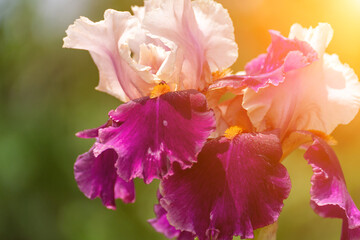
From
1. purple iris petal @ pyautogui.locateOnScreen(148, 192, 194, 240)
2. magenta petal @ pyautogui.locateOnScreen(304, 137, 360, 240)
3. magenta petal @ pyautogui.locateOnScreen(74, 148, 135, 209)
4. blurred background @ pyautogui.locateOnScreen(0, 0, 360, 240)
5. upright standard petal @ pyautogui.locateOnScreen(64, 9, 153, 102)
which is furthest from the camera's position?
Answer: blurred background @ pyautogui.locateOnScreen(0, 0, 360, 240)

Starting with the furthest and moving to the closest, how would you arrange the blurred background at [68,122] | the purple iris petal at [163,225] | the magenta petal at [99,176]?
the blurred background at [68,122] < the purple iris petal at [163,225] < the magenta petal at [99,176]

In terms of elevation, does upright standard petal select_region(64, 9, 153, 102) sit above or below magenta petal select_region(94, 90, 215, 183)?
above

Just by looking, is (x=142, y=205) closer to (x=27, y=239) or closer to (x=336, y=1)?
(x=27, y=239)

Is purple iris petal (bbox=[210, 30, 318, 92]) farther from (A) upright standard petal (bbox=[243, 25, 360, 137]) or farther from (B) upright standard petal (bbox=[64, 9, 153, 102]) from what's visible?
(B) upright standard petal (bbox=[64, 9, 153, 102])

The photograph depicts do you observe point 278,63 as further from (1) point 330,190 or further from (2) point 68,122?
(2) point 68,122

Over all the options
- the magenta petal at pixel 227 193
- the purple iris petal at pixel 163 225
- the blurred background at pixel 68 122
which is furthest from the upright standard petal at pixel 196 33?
the blurred background at pixel 68 122

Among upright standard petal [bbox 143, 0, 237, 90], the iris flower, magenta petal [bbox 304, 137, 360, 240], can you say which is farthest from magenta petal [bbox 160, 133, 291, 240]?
upright standard petal [bbox 143, 0, 237, 90]

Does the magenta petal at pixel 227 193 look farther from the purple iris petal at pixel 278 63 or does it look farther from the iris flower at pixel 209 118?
the purple iris petal at pixel 278 63
